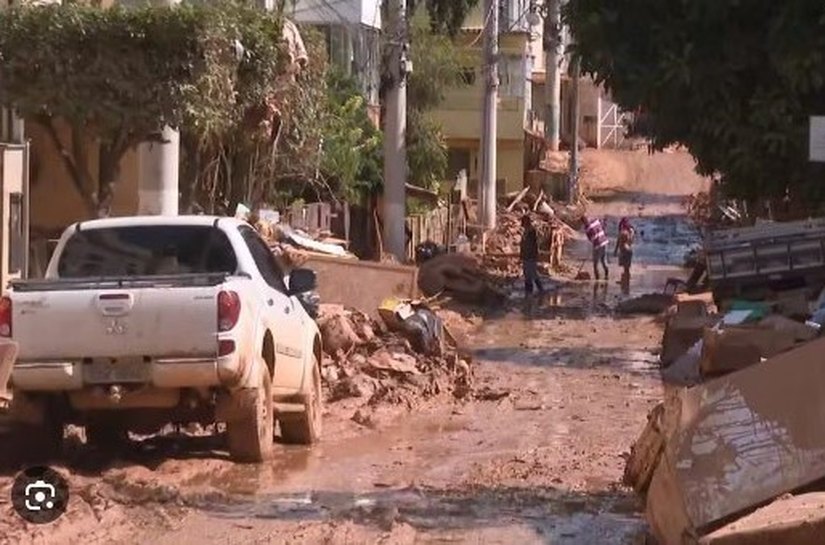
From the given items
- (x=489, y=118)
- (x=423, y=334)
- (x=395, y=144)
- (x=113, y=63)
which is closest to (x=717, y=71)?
(x=423, y=334)

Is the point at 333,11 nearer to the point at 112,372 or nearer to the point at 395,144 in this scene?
the point at 395,144

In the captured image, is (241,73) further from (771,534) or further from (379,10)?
(379,10)

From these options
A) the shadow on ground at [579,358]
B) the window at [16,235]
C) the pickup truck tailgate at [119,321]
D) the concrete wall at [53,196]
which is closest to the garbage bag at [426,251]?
the shadow on ground at [579,358]

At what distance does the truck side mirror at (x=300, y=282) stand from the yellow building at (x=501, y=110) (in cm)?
4763

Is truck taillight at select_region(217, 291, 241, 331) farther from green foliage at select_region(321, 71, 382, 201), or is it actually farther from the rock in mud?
the rock in mud

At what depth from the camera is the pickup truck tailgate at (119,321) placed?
12297 millimetres

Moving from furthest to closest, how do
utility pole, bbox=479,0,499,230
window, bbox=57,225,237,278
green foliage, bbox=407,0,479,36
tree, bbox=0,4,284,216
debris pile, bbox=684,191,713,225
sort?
debris pile, bbox=684,191,713,225 → utility pole, bbox=479,0,499,230 → green foliage, bbox=407,0,479,36 → tree, bbox=0,4,284,216 → window, bbox=57,225,237,278

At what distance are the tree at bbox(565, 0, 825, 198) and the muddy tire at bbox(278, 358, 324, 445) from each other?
584cm

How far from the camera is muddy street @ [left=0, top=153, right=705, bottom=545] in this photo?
410 inches

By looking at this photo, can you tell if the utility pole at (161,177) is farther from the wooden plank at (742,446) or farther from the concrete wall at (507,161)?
the concrete wall at (507,161)

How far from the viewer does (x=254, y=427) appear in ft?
43.2

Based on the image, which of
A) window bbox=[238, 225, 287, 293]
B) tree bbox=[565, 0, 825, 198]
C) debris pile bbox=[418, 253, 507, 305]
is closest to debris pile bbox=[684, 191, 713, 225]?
debris pile bbox=[418, 253, 507, 305]

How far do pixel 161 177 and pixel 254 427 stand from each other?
7497 mm

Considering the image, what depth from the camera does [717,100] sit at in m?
19.5
